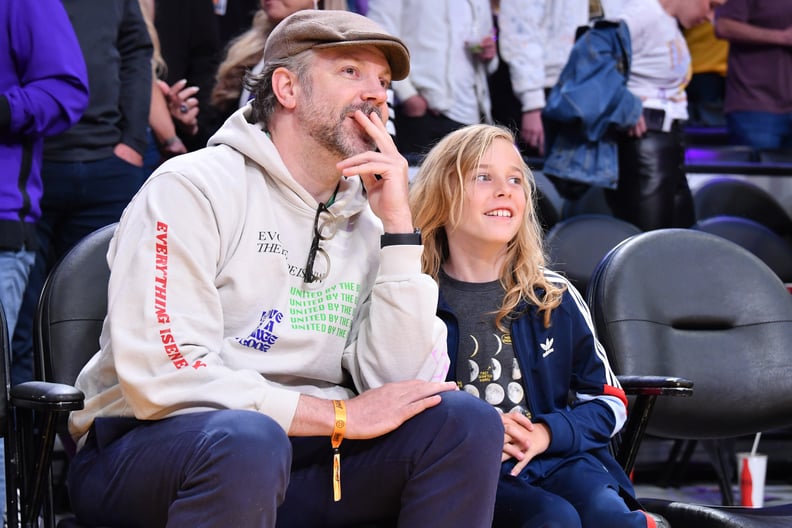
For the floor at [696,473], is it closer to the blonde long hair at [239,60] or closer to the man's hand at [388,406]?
the blonde long hair at [239,60]

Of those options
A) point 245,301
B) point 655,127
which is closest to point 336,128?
point 245,301

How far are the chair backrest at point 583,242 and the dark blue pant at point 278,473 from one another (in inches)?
87.6

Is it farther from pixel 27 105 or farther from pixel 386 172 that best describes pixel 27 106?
pixel 386 172

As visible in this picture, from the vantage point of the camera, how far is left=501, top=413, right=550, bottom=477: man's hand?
2537mm

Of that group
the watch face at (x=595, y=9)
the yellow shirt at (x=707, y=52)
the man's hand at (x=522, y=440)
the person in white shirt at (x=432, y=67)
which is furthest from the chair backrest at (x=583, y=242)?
the yellow shirt at (x=707, y=52)

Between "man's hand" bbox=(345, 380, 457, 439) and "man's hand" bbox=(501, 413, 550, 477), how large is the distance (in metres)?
0.35

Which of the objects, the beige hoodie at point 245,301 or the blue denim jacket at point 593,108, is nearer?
the beige hoodie at point 245,301

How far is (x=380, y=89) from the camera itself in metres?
2.54

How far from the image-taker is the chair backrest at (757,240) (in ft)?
16.6

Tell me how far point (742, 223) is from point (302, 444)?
11.2ft

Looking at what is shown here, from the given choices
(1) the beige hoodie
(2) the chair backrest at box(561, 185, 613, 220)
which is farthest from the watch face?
(1) the beige hoodie

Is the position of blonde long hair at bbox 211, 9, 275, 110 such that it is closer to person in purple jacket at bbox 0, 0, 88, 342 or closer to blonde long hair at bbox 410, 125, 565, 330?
person in purple jacket at bbox 0, 0, 88, 342

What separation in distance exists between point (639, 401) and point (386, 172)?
85 cm

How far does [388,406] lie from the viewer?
2.22m
